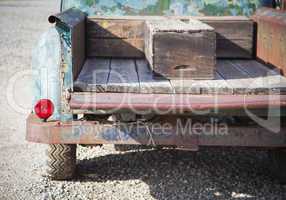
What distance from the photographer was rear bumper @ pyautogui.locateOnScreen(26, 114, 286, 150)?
3402 millimetres

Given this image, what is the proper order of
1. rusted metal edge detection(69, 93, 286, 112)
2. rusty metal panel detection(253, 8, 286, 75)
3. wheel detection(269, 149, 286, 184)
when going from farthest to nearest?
wheel detection(269, 149, 286, 184)
rusty metal panel detection(253, 8, 286, 75)
rusted metal edge detection(69, 93, 286, 112)

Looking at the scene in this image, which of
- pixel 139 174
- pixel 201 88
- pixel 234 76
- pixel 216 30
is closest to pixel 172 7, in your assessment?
pixel 216 30

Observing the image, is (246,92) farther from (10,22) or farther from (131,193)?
(10,22)

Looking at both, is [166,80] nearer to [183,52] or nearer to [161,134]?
[183,52]

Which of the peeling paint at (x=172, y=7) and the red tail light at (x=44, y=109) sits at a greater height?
the peeling paint at (x=172, y=7)

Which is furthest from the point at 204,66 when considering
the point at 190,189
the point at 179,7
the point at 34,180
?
the point at 34,180

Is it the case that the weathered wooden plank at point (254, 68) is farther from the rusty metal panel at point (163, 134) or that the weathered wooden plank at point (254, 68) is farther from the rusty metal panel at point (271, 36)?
the rusty metal panel at point (163, 134)

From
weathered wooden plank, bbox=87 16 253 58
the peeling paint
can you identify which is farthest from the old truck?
the peeling paint

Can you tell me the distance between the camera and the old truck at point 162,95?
317 centimetres

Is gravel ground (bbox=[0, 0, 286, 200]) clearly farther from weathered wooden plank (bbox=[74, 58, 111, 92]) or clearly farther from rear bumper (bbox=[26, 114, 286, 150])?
weathered wooden plank (bbox=[74, 58, 111, 92])

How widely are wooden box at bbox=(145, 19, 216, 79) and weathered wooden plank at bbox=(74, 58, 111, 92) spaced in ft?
1.39

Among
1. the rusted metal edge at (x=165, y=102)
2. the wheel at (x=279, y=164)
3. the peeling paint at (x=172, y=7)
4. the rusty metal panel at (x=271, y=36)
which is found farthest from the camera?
the peeling paint at (x=172, y=7)

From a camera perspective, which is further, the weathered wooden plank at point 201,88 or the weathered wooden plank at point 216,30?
the weathered wooden plank at point 216,30

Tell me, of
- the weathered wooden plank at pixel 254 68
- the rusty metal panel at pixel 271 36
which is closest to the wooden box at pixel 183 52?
the weathered wooden plank at pixel 254 68
